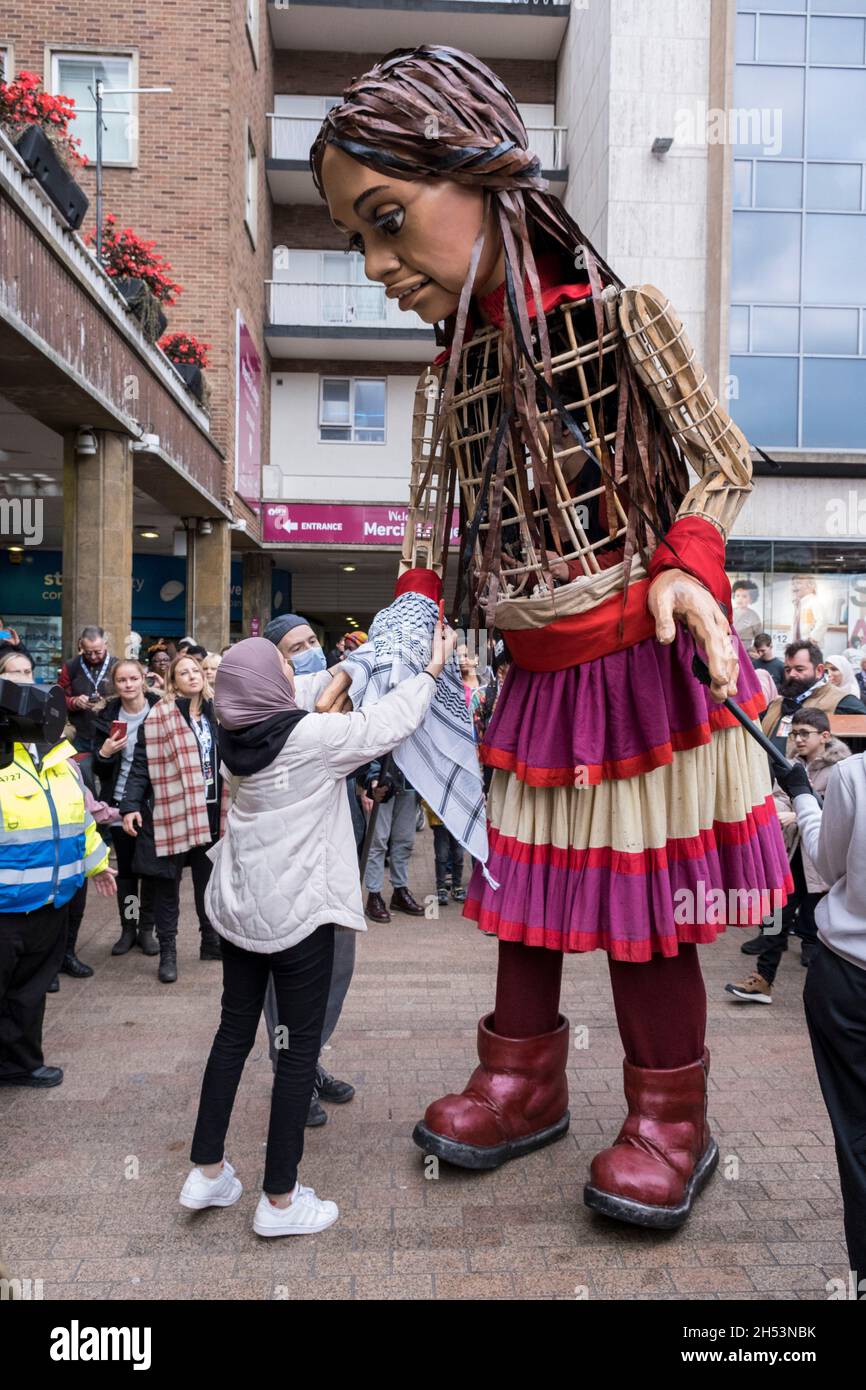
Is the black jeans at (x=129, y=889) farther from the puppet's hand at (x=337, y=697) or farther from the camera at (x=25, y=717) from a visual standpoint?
the puppet's hand at (x=337, y=697)

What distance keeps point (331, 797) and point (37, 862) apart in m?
1.47

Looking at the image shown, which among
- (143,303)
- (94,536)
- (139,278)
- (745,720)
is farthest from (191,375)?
(745,720)

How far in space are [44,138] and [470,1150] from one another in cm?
648

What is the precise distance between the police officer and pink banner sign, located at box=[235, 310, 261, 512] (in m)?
11.6

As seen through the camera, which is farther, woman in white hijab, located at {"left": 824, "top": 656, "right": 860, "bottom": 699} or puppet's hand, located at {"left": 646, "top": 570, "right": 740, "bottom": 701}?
woman in white hijab, located at {"left": 824, "top": 656, "right": 860, "bottom": 699}

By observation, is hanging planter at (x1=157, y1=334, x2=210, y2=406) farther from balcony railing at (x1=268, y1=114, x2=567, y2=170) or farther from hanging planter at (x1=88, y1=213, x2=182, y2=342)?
balcony railing at (x1=268, y1=114, x2=567, y2=170)

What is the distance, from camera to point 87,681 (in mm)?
7500

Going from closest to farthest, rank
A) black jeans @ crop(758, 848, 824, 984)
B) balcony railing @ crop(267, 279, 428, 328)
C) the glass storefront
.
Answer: black jeans @ crop(758, 848, 824, 984)
the glass storefront
balcony railing @ crop(267, 279, 428, 328)

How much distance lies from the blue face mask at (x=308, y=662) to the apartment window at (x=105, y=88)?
1279cm

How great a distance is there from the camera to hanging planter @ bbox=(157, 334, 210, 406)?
12109mm

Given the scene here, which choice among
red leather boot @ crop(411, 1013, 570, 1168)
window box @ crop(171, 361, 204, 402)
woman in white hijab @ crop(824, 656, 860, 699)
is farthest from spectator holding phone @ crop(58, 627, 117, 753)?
window box @ crop(171, 361, 204, 402)

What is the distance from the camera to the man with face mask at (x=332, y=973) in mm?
3262

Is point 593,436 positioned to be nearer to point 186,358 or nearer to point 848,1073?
point 848,1073

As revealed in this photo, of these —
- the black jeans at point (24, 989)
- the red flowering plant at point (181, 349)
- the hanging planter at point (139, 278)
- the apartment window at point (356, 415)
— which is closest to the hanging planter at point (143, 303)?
the hanging planter at point (139, 278)
